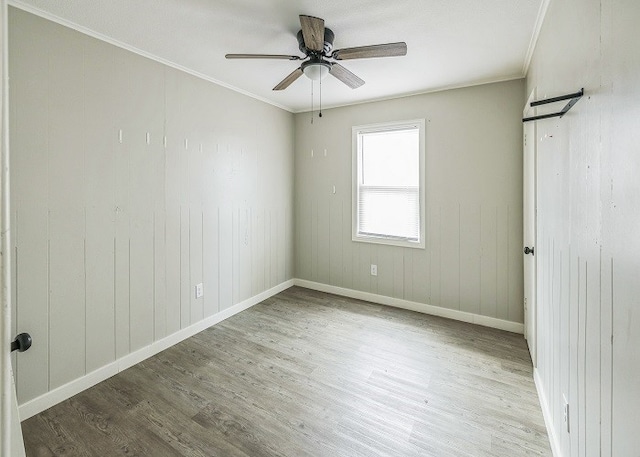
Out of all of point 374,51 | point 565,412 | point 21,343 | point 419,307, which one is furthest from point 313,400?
point 374,51

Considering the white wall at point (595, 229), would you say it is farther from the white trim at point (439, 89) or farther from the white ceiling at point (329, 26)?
the white trim at point (439, 89)

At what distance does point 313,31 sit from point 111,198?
1.94m

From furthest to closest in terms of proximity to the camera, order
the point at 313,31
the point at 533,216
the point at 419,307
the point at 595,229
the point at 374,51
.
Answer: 1. the point at 419,307
2. the point at 533,216
3. the point at 374,51
4. the point at 313,31
5. the point at 595,229

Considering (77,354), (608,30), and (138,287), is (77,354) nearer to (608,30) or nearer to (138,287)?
(138,287)

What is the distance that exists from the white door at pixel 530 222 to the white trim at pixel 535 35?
0.36 m

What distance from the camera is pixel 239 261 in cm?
366

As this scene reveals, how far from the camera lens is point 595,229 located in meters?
1.12

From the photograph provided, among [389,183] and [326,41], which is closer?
[326,41]

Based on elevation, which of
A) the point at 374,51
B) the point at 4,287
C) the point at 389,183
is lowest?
the point at 4,287

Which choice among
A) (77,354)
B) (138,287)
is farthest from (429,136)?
(77,354)

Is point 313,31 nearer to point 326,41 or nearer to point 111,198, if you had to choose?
point 326,41

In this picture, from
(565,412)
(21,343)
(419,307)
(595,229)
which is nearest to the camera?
(21,343)

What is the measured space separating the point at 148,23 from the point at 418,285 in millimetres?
3538

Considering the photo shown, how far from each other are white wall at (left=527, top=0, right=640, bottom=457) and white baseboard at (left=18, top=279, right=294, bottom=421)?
9.64ft
